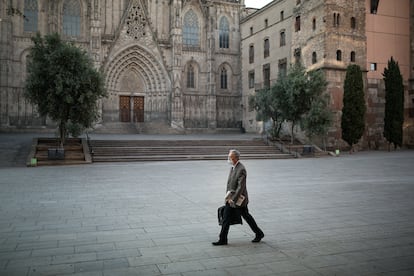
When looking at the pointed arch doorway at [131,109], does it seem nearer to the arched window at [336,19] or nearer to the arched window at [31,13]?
the arched window at [31,13]

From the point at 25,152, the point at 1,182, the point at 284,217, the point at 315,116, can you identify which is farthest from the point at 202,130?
the point at 284,217

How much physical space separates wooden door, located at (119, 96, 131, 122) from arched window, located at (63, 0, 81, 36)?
7843mm

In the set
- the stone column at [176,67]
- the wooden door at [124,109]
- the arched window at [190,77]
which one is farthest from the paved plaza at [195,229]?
the arched window at [190,77]

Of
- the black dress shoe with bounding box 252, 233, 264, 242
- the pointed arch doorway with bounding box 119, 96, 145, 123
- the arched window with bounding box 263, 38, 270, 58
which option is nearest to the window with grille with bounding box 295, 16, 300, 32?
the arched window with bounding box 263, 38, 270, 58

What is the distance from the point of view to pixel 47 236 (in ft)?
20.1

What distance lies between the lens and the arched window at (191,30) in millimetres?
41938

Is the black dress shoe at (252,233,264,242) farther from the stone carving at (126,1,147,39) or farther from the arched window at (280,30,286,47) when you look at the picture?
the stone carving at (126,1,147,39)

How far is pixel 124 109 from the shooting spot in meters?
40.0

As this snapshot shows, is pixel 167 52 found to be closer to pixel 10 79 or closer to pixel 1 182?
pixel 10 79

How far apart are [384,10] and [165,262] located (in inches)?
1274

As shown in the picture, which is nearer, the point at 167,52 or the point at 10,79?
the point at 10,79

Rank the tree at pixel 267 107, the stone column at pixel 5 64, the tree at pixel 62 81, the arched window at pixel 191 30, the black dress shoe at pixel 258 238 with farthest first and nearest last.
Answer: the arched window at pixel 191 30, the stone column at pixel 5 64, the tree at pixel 267 107, the tree at pixel 62 81, the black dress shoe at pixel 258 238

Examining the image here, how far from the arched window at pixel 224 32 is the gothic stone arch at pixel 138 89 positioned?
7.99 m

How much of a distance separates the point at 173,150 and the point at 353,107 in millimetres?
13455
